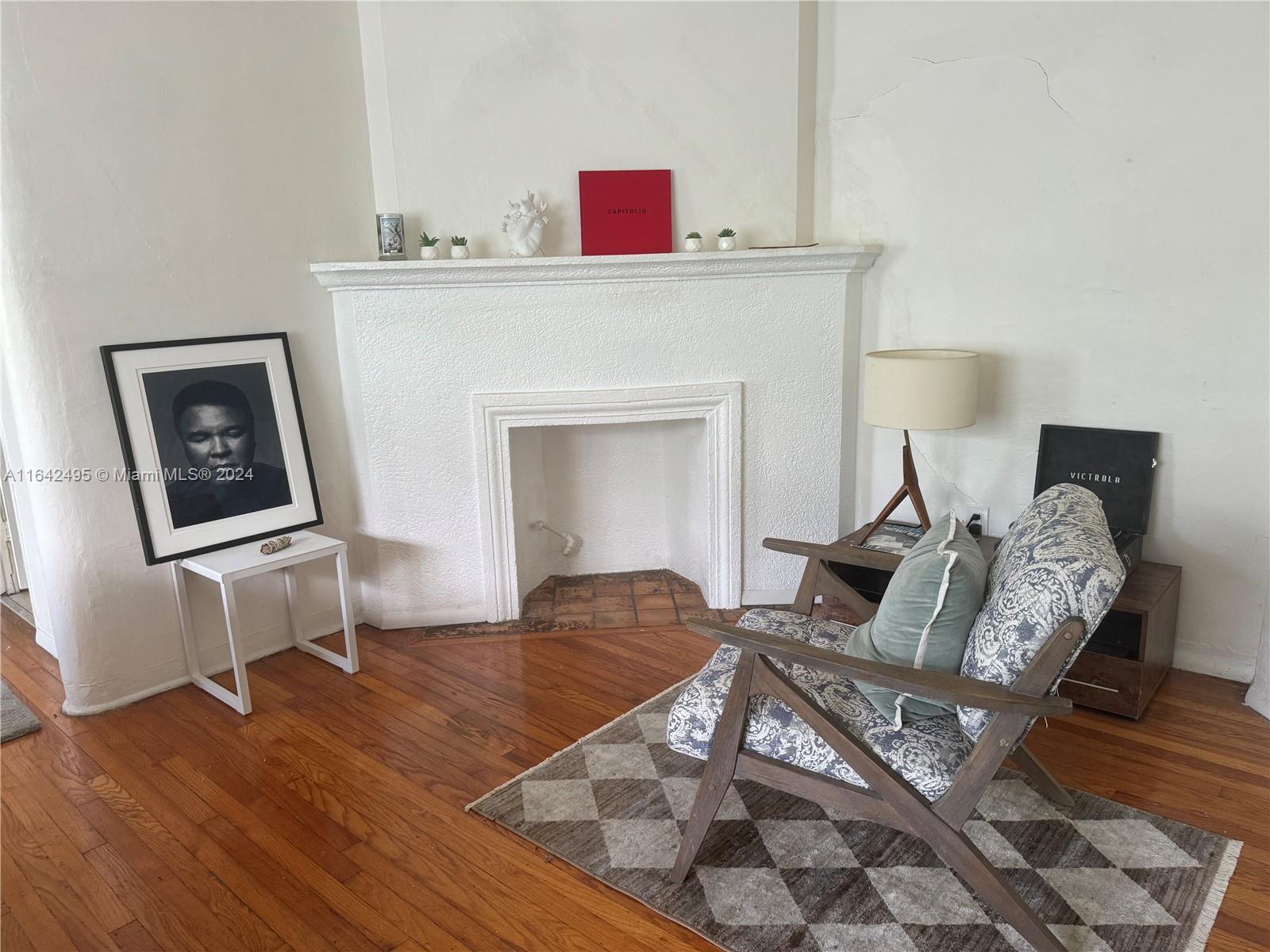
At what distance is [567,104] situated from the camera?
3.46 m

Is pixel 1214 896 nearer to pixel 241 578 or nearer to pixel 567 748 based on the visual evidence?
pixel 567 748

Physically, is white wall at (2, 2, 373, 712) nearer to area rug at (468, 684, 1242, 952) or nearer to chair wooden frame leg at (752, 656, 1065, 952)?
area rug at (468, 684, 1242, 952)

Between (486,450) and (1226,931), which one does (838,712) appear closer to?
(1226,931)

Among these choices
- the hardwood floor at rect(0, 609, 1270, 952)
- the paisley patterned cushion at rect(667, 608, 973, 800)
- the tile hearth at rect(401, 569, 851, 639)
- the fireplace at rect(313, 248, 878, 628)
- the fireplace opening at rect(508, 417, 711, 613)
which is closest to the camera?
the paisley patterned cushion at rect(667, 608, 973, 800)

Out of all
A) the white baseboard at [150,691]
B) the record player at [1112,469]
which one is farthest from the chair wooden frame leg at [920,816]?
the white baseboard at [150,691]

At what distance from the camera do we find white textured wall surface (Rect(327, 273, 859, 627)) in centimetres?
348

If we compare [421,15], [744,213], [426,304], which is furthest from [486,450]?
[421,15]

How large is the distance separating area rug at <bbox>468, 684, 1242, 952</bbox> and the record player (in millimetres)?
1029

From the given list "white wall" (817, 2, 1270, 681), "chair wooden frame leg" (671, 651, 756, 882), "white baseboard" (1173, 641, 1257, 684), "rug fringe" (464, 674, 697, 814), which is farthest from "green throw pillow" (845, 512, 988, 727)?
"white baseboard" (1173, 641, 1257, 684)

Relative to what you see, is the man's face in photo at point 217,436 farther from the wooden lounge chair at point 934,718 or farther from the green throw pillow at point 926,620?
the green throw pillow at point 926,620

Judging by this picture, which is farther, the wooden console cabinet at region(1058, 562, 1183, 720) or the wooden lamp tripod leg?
the wooden lamp tripod leg

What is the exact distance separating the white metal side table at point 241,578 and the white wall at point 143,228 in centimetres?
6

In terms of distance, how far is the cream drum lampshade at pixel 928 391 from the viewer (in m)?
3.03

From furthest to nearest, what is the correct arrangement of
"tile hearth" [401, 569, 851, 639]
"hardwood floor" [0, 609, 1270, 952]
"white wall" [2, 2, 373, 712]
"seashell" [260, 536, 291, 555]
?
"tile hearth" [401, 569, 851, 639], "seashell" [260, 536, 291, 555], "white wall" [2, 2, 373, 712], "hardwood floor" [0, 609, 1270, 952]
